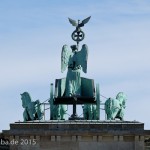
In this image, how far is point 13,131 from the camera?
46.2 meters

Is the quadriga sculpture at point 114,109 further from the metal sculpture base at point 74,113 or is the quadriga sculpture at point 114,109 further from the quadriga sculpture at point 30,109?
the quadriga sculpture at point 30,109

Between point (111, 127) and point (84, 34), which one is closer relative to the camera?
point (111, 127)

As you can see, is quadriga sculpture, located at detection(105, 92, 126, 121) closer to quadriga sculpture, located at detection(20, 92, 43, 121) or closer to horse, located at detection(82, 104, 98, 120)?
horse, located at detection(82, 104, 98, 120)

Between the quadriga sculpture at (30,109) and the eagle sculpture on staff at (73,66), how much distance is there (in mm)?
1996

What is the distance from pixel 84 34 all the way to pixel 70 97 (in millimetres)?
4816

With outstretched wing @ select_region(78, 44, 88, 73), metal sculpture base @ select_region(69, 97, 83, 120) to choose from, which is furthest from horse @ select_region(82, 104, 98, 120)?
outstretched wing @ select_region(78, 44, 88, 73)

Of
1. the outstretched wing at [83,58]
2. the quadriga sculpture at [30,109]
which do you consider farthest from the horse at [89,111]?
the quadriga sculpture at [30,109]

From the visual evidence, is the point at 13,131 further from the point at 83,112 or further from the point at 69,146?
the point at 83,112

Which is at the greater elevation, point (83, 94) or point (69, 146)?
point (83, 94)

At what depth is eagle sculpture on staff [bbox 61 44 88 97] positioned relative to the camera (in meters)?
50.6

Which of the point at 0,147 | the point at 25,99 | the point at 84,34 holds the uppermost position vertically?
the point at 84,34

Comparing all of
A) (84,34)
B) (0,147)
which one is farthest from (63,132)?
(84,34)

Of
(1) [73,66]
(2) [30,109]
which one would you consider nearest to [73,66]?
(1) [73,66]

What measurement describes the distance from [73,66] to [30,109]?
3958mm
